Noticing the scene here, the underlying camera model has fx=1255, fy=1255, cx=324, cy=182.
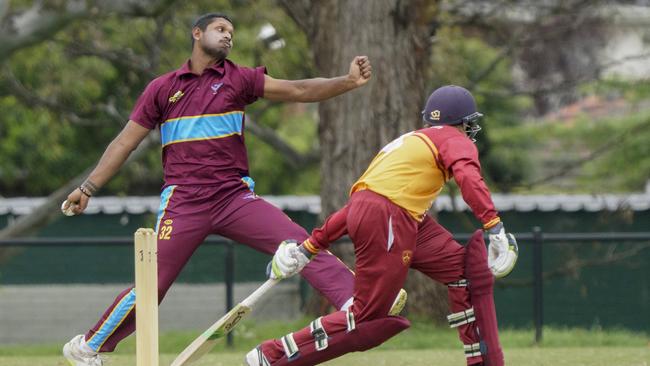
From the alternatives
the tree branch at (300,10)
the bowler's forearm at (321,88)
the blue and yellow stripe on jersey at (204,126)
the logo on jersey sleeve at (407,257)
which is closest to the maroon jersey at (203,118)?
A: the blue and yellow stripe on jersey at (204,126)

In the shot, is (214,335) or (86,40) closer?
(214,335)

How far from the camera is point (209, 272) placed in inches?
525

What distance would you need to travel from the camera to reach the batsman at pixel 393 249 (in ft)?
21.8

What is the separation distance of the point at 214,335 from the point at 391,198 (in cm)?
131

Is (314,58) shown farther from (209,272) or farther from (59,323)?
(59,323)

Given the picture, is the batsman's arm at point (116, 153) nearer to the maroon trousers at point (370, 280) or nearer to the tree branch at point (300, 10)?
the maroon trousers at point (370, 280)

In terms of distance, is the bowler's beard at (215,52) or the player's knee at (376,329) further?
the bowler's beard at (215,52)

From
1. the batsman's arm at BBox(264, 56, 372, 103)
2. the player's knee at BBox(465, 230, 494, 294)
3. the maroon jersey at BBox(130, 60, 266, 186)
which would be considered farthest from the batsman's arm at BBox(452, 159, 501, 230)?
the maroon jersey at BBox(130, 60, 266, 186)

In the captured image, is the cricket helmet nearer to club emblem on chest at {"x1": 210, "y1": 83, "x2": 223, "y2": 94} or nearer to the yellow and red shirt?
the yellow and red shirt

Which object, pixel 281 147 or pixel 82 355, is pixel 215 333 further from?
pixel 281 147

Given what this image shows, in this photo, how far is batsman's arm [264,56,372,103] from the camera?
696cm

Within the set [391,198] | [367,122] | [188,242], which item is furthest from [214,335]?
[367,122]

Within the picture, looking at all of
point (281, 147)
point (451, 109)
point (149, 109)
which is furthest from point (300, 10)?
point (451, 109)

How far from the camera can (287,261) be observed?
671cm
